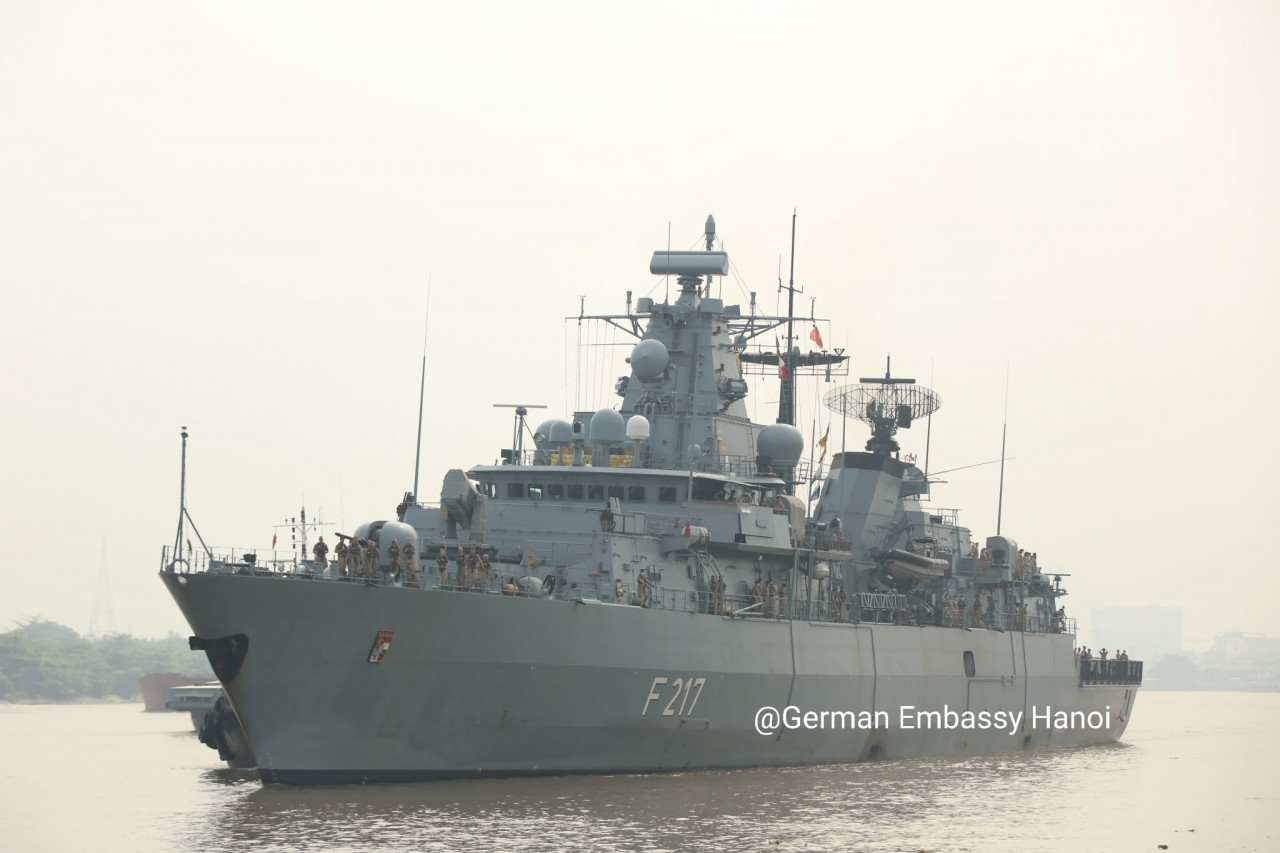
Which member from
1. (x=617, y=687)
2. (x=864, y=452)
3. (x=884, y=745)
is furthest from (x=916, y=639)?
(x=617, y=687)

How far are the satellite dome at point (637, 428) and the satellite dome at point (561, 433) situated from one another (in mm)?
1794

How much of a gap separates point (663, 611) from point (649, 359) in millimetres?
7393

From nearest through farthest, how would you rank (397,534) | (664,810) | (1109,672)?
1. (664,810)
2. (397,534)
3. (1109,672)

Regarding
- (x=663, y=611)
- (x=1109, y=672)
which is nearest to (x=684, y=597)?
(x=663, y=611)

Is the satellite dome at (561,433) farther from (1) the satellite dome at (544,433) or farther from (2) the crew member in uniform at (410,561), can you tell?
(2) the crew member in uniform at (410,561)

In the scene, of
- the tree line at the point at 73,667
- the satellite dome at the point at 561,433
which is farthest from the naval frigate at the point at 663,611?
the tree line at the point at 73,667

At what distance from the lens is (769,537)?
32.1m

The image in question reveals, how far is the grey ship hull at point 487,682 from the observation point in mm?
24422

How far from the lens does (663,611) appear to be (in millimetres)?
28031

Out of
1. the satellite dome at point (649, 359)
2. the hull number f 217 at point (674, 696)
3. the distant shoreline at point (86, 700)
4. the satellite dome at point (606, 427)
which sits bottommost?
the distant shoreline at point (86, 700)

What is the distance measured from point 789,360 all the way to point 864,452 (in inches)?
→ 114

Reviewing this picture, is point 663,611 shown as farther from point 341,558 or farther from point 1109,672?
point 1109,672

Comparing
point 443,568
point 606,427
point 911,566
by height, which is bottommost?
point 443,568

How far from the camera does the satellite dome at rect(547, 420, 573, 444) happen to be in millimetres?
33656
